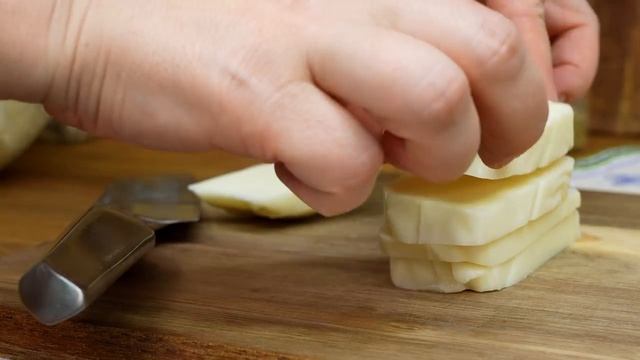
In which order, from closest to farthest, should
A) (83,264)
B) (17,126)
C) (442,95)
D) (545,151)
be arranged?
(442,95) < (83,264) < (545,151) < (17,126)

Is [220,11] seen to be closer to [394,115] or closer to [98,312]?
[394,115]

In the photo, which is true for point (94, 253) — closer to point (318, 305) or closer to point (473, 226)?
point (318, 305)

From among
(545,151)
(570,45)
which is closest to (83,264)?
(545,151)

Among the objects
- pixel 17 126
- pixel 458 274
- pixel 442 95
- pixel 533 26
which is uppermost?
pixel 442 95

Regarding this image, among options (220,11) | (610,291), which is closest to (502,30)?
(220,11)

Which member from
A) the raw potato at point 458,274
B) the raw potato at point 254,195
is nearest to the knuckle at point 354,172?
the raw potato at point 458,274
